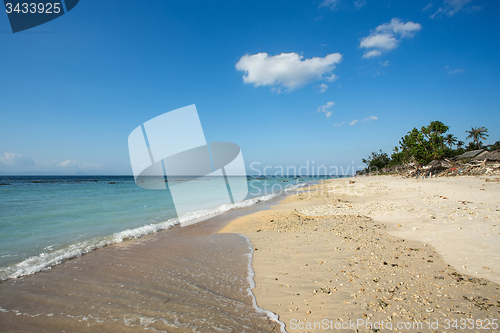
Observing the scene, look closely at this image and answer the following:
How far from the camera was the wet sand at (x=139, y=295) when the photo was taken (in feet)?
11.0

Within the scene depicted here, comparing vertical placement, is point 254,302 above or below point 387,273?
below

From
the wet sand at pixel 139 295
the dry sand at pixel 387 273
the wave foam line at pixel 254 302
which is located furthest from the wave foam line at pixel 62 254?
the wave foam line at pixel 254 302

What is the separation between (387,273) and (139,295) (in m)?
5.09

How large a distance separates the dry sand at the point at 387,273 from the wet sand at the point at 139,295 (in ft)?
1.89

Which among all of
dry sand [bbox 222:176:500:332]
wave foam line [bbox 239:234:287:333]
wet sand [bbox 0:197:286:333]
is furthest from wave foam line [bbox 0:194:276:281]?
wave foam line [bbox 239:234:287:333]

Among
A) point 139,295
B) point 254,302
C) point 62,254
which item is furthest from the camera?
point 62,254

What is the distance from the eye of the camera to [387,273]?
4273 mm

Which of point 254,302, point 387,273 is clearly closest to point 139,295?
point 254,302

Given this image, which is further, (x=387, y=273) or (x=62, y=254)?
(x=62, y=254)

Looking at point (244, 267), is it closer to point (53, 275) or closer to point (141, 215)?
point (53, 275)

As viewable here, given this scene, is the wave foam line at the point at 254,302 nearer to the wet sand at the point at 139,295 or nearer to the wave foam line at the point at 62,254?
the wet sand at the point at 139,295

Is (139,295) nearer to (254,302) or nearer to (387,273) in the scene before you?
(254,302)

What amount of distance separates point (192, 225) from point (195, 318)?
8.13 meters

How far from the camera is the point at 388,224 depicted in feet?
26.6
